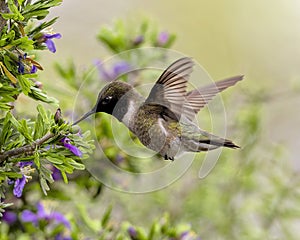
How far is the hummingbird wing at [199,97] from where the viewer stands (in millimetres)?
1746

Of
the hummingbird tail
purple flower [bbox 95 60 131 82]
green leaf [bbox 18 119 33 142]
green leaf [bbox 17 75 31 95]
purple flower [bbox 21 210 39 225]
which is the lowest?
purple flower [bbox 21 210 39 225]

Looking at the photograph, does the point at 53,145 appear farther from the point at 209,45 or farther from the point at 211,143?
the point at 209,45

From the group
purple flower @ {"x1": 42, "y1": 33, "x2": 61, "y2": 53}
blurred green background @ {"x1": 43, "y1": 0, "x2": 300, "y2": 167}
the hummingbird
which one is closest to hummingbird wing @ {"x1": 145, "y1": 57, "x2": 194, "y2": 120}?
the hummingbird

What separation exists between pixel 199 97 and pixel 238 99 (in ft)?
6.52

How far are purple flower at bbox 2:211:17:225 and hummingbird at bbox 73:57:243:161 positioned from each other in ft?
1.90

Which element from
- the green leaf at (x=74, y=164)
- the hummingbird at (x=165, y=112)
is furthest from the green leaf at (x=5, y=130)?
the hummingbird at (x=165, y=112)

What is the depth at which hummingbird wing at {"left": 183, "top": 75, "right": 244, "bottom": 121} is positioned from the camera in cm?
175

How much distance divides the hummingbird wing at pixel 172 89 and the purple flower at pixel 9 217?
65 centimetres

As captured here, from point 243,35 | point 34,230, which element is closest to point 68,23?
point 243,35

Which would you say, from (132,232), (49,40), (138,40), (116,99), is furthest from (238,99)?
(49,40)

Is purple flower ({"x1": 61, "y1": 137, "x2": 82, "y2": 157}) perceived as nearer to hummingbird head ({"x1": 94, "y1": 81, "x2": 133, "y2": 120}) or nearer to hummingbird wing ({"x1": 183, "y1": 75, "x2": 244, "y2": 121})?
hummingbird head ({"x1": 94, "y1": 81, "x2": 133, "y2": 120})

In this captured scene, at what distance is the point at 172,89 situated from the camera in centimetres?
162

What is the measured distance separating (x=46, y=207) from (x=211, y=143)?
27.2 inches

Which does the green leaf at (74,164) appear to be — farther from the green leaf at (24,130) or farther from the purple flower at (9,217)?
the purple flower at (9,217)
